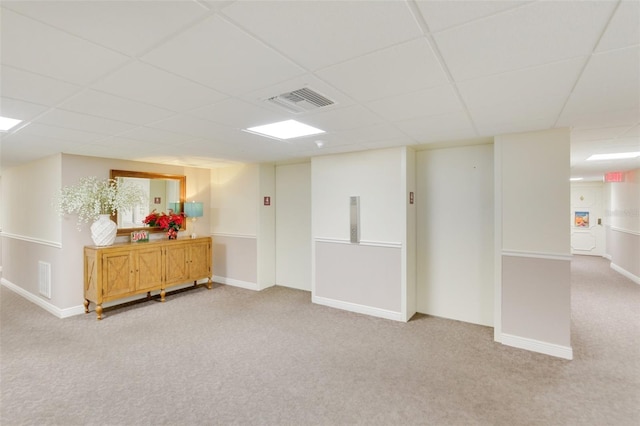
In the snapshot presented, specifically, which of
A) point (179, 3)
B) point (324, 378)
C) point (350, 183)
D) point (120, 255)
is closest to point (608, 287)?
point (350, 183)

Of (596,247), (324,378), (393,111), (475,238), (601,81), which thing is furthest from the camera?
(596,247)

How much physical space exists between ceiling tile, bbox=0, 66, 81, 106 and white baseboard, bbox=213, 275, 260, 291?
4.16 m

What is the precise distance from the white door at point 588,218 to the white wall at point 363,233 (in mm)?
8543

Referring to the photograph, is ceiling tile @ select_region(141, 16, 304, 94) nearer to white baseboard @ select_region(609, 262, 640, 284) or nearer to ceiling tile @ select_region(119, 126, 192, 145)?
ceiling tile @ select_region(119, 126, 192, 145)

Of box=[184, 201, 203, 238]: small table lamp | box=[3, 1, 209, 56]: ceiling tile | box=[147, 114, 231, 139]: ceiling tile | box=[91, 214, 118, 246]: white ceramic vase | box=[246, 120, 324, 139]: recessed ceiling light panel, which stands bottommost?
box=[91, 214, 118, 246]: white ceramic vase

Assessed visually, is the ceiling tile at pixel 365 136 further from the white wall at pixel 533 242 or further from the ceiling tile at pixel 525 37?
the ceiling tile at pixel 525 37

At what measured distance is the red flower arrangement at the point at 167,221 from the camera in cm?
530

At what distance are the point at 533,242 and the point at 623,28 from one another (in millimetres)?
2450

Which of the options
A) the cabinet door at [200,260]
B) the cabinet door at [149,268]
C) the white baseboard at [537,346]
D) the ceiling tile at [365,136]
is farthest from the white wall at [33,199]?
the white baseboard at [537,346]

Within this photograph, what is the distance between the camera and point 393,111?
8.55 feet

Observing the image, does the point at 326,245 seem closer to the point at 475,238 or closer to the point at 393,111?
the point at 475,238

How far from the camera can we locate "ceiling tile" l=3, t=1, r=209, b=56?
4.01ft

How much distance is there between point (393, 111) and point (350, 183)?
2.04 m

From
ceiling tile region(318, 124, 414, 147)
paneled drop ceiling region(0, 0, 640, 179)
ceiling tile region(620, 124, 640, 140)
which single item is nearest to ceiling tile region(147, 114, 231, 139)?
paneled drop ceiling region(0, 0, 640, 179)
